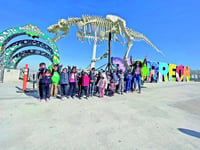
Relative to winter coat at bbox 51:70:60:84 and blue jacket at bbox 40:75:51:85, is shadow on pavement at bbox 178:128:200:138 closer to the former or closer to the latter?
blue jacket at bbox 40:75:51:85

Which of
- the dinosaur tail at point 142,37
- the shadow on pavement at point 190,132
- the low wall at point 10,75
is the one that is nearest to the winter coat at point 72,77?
the shadow on pavement at point 190,132

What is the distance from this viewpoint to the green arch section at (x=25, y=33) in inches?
504

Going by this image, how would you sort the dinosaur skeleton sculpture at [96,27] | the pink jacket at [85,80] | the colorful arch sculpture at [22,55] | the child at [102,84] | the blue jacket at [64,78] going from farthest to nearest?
the colorful arch sculpture at [22,55] < the dinosaur skeleton sculpture at [96,27] < the child at [102,84] < the pink jacket at [85,80] < the blue jacket at [64,78]

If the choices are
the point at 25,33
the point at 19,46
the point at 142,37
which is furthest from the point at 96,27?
the point at 19,46

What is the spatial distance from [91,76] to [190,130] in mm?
4538

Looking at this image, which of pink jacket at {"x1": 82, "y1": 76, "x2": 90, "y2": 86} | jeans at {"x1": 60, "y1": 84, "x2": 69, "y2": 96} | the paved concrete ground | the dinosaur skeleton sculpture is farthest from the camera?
the dinosaur skeleton sculpture

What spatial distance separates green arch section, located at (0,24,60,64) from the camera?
12.8 m

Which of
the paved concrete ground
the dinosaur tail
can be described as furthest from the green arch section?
the paved concrete ground

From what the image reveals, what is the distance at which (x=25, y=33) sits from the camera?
14.0 m

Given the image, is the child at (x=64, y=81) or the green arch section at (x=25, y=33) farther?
→ the green arch section at (x=25, y=33)

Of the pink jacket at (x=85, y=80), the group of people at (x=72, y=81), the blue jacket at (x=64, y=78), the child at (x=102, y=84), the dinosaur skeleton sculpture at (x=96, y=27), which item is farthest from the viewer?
the dinosaur skeleton sculpture at (x=96, y=27)

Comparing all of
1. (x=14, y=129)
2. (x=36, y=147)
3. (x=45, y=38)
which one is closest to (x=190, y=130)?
(x=36, y=147)

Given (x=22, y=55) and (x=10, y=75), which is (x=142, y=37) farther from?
(x=22, y=55)

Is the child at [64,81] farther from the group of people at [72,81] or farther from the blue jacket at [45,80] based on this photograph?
the blue jacket at [45,80]
